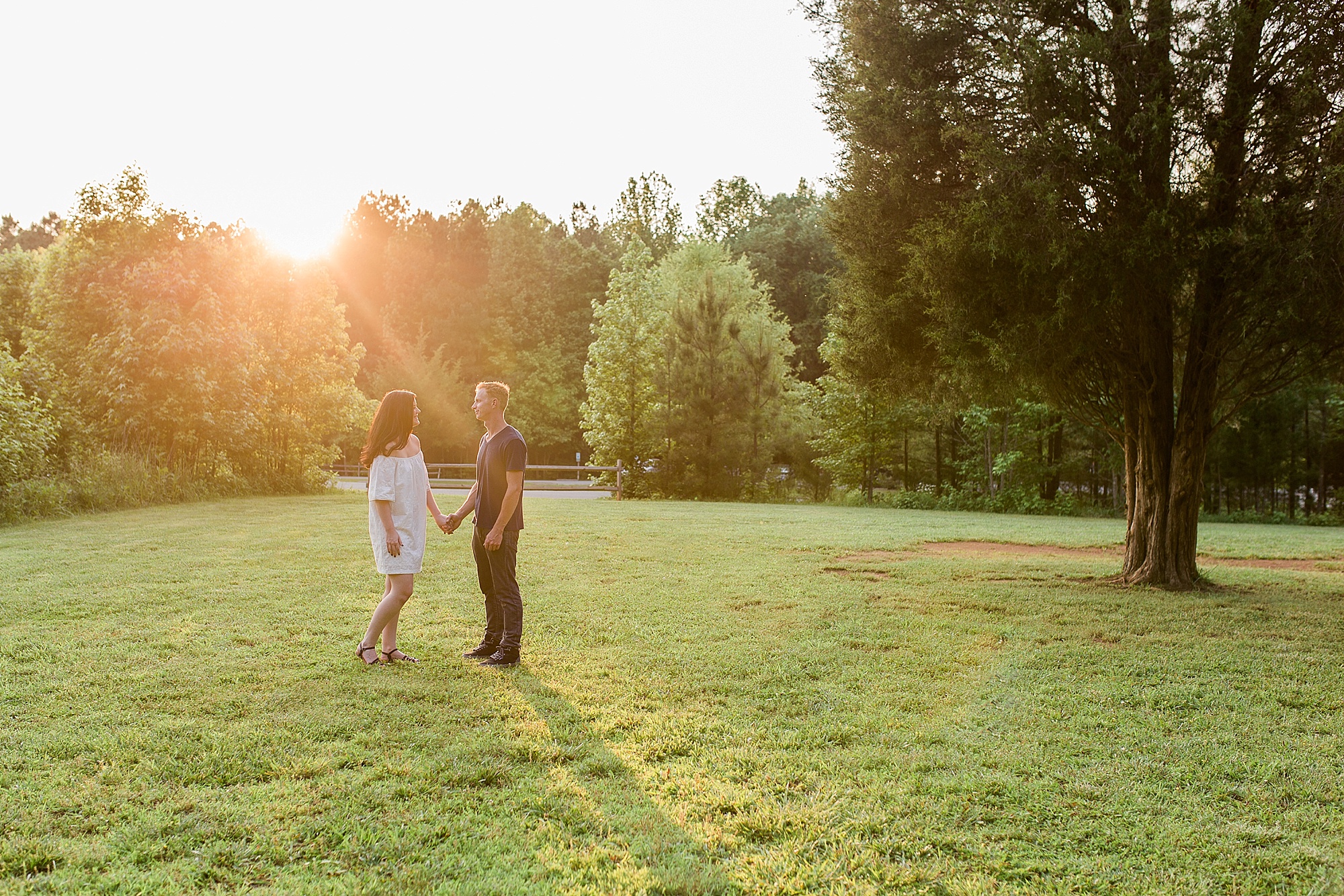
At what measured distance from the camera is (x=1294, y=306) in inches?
311

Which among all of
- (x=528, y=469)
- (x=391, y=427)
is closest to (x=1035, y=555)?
(x=391, y=427)

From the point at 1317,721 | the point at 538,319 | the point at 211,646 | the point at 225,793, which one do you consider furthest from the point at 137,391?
the point at 538,319

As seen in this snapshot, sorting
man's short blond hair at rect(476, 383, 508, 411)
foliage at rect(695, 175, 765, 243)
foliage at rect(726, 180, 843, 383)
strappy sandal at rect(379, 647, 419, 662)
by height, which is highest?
foliage at rect(695, 175, 765, 243)

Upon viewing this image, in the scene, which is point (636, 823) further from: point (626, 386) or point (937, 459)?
point (626, 386)

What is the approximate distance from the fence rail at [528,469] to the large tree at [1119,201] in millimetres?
8491

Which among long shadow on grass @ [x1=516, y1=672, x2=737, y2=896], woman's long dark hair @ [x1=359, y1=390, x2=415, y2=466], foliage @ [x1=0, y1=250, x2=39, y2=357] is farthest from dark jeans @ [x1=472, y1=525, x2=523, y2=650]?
foliage @ [x1=0, y1=250, x2=39, y2=357]

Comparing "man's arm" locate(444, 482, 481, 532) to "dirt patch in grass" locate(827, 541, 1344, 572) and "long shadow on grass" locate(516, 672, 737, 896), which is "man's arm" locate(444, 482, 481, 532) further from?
"dirt patch in grass" locate(827, 541, 1344, 572)

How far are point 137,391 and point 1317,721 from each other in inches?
860

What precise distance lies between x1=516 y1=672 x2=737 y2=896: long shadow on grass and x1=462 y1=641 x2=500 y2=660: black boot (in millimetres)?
1398

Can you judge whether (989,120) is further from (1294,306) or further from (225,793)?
(225,793)

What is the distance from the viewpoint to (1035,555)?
1327cm

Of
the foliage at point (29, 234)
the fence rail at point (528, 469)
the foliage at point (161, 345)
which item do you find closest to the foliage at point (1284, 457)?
the fence rail at point (528, 469)

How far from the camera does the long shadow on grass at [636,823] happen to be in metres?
2.92

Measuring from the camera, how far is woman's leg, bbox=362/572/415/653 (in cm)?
565
